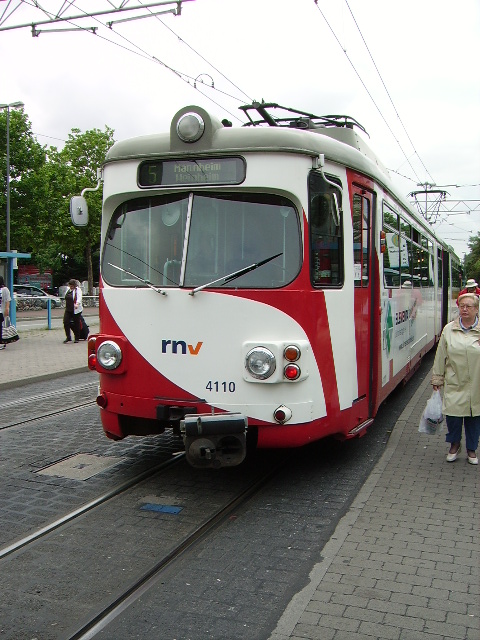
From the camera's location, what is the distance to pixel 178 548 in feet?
14.6

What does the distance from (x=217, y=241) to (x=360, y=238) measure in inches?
64.1

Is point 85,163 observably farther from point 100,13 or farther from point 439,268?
point 100,13

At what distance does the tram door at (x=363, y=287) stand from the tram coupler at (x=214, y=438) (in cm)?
161

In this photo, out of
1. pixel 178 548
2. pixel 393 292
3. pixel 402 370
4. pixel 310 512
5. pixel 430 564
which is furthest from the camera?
pixel 402 370

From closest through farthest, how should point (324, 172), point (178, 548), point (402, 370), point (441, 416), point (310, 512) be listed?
point (178, 548)
point (310, 512)
point (324, 172)
point (441, 416)
point (402, 370)

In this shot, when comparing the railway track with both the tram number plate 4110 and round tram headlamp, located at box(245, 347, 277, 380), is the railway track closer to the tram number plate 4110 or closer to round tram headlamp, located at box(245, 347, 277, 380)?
the tram number plate 4110

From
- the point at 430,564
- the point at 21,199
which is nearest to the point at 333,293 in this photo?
the point at 430,564

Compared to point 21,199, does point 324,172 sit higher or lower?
lower

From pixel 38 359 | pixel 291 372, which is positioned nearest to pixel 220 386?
pixel 291 372

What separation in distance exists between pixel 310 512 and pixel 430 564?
119 cm

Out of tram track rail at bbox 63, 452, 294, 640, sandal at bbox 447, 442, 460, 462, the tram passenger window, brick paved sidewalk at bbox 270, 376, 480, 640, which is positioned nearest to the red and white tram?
tram track rail at bbox 63, 452, 294, 640

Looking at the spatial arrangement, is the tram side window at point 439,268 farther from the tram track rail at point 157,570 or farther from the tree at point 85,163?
the tree at point 85,163

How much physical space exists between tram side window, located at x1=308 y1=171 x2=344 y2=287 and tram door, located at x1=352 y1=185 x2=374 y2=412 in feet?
1.42

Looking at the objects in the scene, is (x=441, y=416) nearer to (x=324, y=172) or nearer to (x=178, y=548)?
(x=324, y=172)
